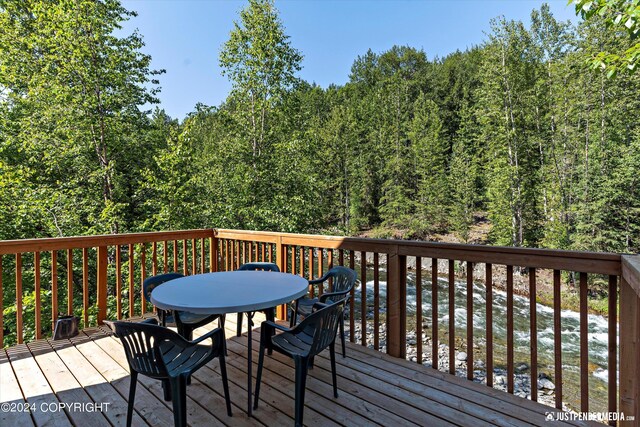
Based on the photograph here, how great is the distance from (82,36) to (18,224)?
4515 mm

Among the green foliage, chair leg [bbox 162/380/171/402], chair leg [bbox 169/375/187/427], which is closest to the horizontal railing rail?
the green foliage

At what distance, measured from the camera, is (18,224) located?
651 cm

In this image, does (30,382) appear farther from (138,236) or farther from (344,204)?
(344,204)

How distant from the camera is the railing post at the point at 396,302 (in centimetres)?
265

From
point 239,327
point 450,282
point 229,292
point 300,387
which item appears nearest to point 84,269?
point 239,327

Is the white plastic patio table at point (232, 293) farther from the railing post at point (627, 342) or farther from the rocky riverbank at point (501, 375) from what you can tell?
the rocky riverbank at point (501, 375)

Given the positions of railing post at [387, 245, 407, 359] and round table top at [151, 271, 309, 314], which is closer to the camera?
round table top at [151, 271, 309, 314]

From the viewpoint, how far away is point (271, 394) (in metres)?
2.11

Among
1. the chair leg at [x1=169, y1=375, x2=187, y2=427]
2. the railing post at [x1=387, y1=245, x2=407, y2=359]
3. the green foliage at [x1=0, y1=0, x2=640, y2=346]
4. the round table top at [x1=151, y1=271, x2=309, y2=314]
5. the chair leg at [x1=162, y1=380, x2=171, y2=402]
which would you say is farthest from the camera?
the green foliage at [x1=0, y1=0, x2=640, y2=346]

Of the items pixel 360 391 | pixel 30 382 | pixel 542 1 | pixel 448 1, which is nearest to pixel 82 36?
pixel 30 382

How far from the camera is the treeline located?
7305 millimetres

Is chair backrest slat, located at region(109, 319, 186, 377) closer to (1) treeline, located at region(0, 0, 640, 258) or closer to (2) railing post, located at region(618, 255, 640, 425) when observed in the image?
(2) railing post, located at region(618, 255, 640, 425)

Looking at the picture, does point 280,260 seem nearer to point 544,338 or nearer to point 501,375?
point 501,375

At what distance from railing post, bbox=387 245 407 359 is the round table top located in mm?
817
